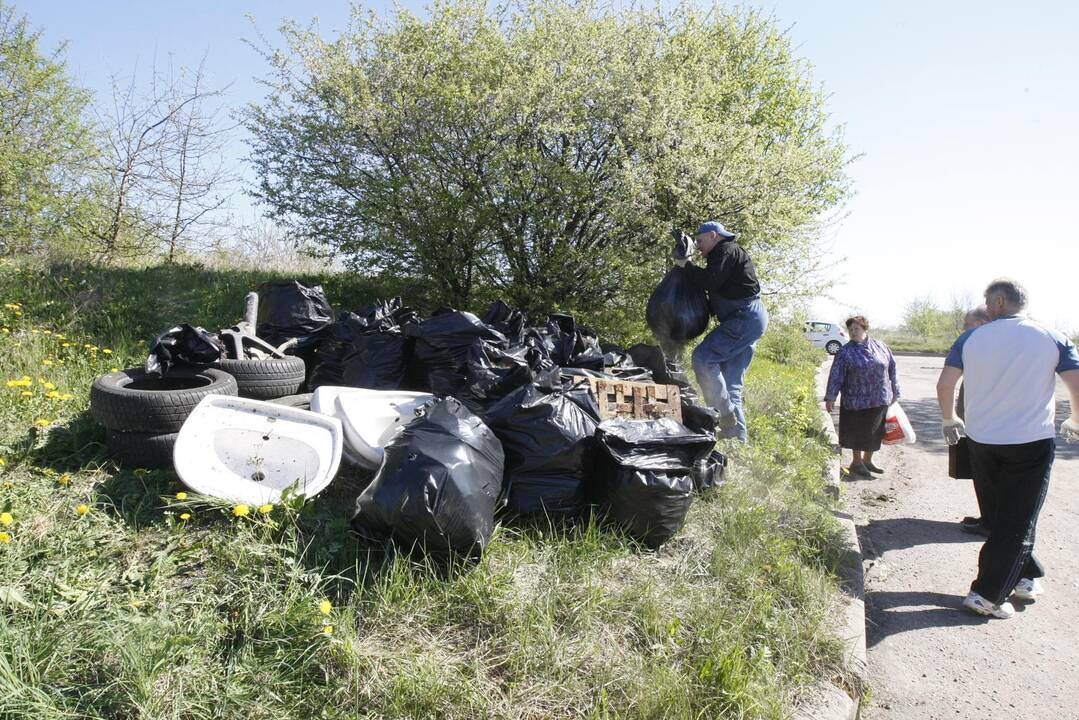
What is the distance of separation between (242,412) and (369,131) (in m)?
4.56

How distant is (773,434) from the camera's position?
5.80 m

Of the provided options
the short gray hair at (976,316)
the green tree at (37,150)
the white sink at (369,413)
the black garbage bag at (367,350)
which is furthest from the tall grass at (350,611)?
the green tree at (37,150)

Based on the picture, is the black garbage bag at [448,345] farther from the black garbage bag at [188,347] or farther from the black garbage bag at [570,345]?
the black garbage bag at [188,347]

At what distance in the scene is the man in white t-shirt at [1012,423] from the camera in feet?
11.1

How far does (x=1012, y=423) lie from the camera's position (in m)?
3.41

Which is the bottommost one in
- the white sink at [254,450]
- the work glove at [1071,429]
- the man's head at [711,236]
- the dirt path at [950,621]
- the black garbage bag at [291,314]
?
the dirt path at [950,621]

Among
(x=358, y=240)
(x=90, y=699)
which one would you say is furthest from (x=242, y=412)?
(x=358, y=240)

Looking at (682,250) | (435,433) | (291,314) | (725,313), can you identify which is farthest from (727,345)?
(291,314)

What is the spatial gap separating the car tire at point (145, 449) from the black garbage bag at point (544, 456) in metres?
1.66

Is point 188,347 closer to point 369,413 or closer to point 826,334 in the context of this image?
point 369,413

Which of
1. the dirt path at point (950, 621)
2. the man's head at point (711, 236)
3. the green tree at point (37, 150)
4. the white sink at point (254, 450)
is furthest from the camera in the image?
the green tree at point (37, 150)

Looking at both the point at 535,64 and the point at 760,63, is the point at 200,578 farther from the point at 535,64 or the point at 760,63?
the point at 760,63

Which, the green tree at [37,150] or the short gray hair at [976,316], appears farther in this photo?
the green tree at [37,150]

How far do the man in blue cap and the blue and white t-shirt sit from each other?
1727 mm
